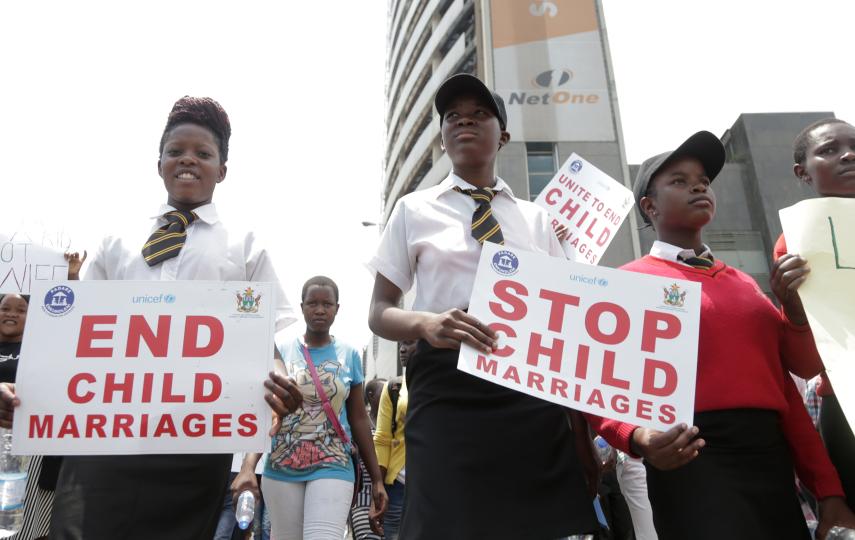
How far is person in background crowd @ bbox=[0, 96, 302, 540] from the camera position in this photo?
181 cm

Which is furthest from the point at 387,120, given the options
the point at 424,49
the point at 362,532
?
the point at 362,532

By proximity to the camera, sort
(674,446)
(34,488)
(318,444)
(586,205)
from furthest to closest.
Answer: (586,205) < (318,444) < (34,488) < (674,446)

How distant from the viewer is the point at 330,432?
3.59 metres

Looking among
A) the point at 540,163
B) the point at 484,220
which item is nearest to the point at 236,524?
the point at 484,220

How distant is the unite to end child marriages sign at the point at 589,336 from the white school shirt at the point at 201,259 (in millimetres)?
842

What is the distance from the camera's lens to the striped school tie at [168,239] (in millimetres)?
2135

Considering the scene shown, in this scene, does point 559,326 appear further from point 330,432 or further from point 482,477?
point 330,432

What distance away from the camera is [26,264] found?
314cm

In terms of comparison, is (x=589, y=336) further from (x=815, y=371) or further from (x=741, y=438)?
(x=815, y=371)

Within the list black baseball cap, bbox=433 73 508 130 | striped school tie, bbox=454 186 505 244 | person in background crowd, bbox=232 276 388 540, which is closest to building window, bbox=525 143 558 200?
person in background crowd, bbox=232 276 388 540

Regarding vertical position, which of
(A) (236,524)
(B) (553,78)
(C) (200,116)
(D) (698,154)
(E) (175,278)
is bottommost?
(A) (236,524)

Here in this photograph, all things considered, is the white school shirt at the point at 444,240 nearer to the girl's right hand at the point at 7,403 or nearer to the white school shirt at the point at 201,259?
the white school shirt at the point at 201,259

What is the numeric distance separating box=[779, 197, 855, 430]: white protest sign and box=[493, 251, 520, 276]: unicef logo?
0.85 metres

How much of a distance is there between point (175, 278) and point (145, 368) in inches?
14.4
